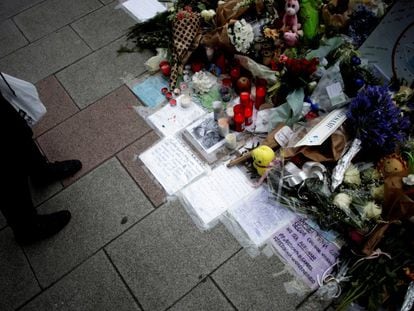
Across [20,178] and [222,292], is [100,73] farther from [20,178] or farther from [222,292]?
[222,292]

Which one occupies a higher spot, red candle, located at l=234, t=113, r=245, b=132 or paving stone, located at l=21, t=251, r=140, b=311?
red candle, located at l=234, t=113, r=245, b=132

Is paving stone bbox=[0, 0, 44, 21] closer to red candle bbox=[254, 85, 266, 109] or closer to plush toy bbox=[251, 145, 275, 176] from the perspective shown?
red candle bbox=[254, 85, 266, 109]

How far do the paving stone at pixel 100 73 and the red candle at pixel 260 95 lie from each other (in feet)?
3.60

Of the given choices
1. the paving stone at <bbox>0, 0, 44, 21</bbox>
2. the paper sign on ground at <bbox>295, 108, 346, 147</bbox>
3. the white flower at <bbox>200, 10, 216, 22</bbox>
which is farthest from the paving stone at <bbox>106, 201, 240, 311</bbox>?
the paving stone at <bbox>0, 0, 44, 21</bbox>

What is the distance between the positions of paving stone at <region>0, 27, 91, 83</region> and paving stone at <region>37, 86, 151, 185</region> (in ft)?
2.22

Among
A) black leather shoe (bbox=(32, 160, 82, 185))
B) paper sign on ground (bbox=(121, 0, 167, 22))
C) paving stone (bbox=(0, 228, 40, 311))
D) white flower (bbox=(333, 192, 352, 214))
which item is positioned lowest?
paving stone (bbox=(0, 228, 40, 311))

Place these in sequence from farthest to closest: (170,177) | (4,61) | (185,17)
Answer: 1. (4,61)
2. (185,17)
3. (170,177)

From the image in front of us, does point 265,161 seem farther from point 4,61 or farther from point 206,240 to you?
point 4,61

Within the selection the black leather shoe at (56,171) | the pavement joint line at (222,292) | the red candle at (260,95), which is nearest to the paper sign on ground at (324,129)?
the red candle at (260,95)

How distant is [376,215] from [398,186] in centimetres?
21

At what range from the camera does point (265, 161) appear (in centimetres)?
238

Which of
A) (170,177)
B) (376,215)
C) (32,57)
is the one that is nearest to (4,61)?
(32,57)

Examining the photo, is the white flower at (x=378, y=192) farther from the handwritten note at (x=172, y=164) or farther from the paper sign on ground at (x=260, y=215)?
the handwritten note at (x=172, y=164)

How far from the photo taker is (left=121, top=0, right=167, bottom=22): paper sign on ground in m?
3.54
